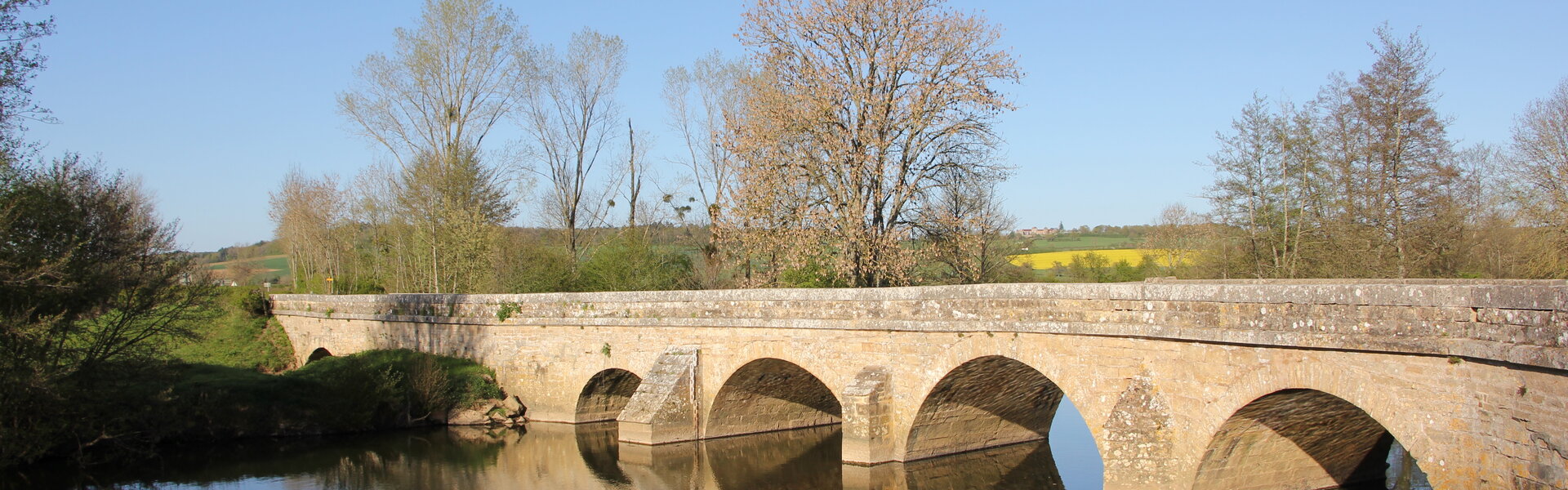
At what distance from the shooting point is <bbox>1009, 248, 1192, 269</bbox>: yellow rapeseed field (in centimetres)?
3431

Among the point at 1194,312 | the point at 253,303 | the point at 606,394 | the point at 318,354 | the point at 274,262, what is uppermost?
the point at 274,262

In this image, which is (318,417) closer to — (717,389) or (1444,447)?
(717,389)

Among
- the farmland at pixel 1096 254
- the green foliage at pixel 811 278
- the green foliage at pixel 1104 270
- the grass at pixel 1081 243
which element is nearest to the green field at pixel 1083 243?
the grass at pixel 1081 243

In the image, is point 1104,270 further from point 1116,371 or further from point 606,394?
point 1116,371

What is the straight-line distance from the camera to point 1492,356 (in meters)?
7.41

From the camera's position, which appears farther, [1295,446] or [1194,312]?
[1295,446]

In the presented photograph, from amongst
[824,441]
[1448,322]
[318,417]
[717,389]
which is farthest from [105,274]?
[1448,322]

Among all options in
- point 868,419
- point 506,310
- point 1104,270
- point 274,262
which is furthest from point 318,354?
point 274,262

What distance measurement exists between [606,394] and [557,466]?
12.9ft

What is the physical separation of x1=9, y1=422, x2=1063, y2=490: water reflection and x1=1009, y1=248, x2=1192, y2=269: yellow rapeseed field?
17.7m

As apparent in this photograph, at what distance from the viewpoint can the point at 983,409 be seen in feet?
49.4

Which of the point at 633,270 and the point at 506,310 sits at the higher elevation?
the point at 633,270

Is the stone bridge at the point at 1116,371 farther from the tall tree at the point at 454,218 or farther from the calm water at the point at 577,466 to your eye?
the tall tree at the point at 454,218

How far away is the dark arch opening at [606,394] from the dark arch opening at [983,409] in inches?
266
